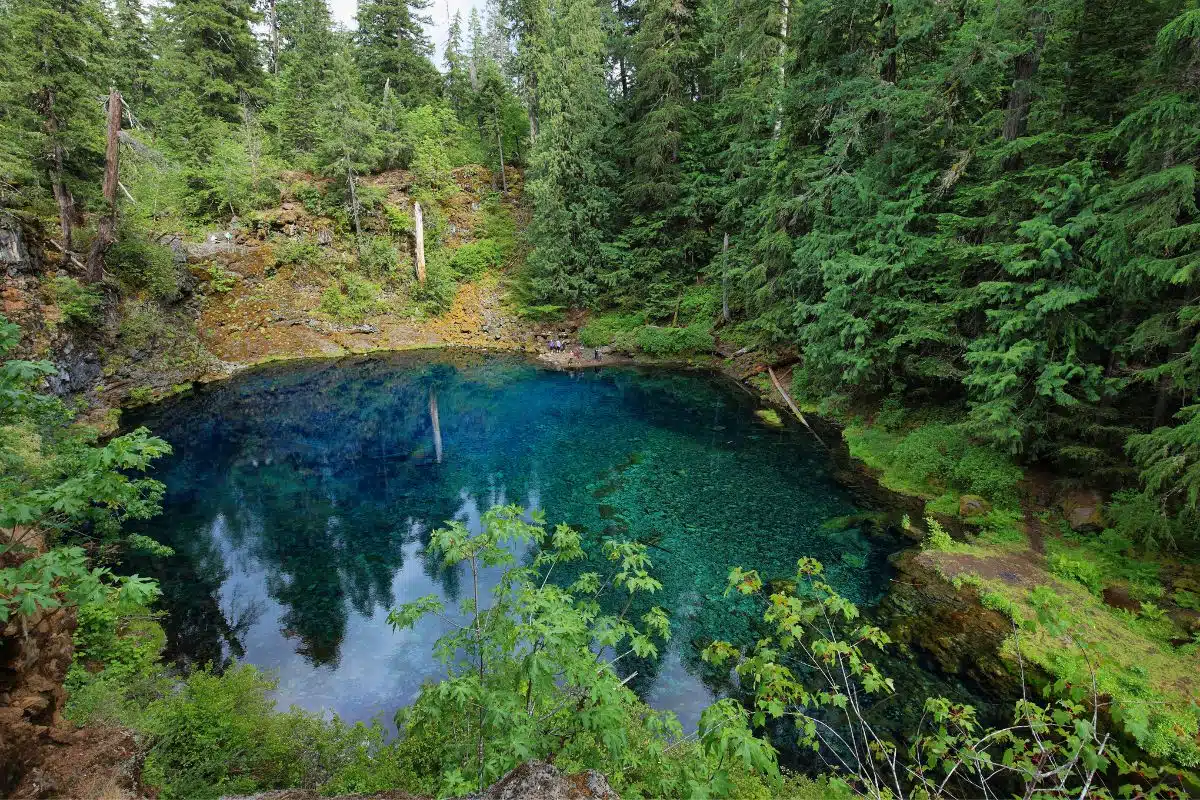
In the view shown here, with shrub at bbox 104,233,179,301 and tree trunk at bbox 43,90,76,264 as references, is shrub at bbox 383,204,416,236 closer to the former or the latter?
shrub at bbox 104,233,179,301

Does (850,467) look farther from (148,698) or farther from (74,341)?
(74,341)

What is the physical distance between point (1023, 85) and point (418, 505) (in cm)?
1589

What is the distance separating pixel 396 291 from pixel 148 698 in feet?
87.8

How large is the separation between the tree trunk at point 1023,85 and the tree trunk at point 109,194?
2374 cm

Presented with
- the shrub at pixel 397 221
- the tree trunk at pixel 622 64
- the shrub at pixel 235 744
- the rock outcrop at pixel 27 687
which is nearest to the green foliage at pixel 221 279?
the shrub at pixel 397 221

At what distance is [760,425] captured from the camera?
16828 millimetres

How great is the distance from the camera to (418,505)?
490 inches

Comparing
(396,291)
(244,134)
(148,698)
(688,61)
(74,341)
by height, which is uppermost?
(688,61)

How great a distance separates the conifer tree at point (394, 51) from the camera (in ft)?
113

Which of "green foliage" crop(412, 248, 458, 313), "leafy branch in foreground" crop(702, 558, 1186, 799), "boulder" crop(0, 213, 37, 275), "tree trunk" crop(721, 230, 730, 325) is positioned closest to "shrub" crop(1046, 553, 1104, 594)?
"leafy branch in foreground" crop(702, 558, 1186, 799)

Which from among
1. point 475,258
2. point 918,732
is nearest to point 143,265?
point 475,258

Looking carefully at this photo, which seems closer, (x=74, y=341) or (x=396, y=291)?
(x=74, y=341)

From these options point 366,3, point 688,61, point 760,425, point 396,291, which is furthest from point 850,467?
point 366,3

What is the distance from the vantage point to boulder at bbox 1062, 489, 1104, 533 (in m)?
9.02
